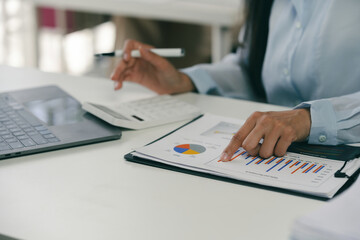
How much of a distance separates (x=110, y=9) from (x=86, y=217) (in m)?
2.09

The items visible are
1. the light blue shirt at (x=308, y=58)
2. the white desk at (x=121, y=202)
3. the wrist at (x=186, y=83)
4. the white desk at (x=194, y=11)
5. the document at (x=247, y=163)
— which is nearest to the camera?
the white desk at (x=121, y=202)

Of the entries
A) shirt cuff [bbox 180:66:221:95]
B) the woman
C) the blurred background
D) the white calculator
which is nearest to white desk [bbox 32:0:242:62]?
the blurred background

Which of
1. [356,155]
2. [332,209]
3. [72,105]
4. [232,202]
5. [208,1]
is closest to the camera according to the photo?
[332,209]

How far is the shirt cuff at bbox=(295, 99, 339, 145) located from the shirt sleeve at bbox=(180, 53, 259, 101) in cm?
40

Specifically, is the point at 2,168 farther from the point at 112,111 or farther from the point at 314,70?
the point at 314,70

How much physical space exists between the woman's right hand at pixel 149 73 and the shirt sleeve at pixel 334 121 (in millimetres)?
384

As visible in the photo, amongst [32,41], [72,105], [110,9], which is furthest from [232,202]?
[32,41]

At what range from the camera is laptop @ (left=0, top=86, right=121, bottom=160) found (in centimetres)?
79

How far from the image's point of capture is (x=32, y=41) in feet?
10.5

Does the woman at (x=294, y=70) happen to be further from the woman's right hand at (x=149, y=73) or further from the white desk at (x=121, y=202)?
the white desk at (x=121, y=202)

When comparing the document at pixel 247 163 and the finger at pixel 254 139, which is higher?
the finger at pixel 254 139

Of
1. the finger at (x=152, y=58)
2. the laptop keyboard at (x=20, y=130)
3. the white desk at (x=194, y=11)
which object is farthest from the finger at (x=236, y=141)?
the white desk at (x=194, y=11)

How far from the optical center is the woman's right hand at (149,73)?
1.14 metres

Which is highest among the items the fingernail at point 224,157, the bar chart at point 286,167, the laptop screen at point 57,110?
the laptop screen at point 57,110
